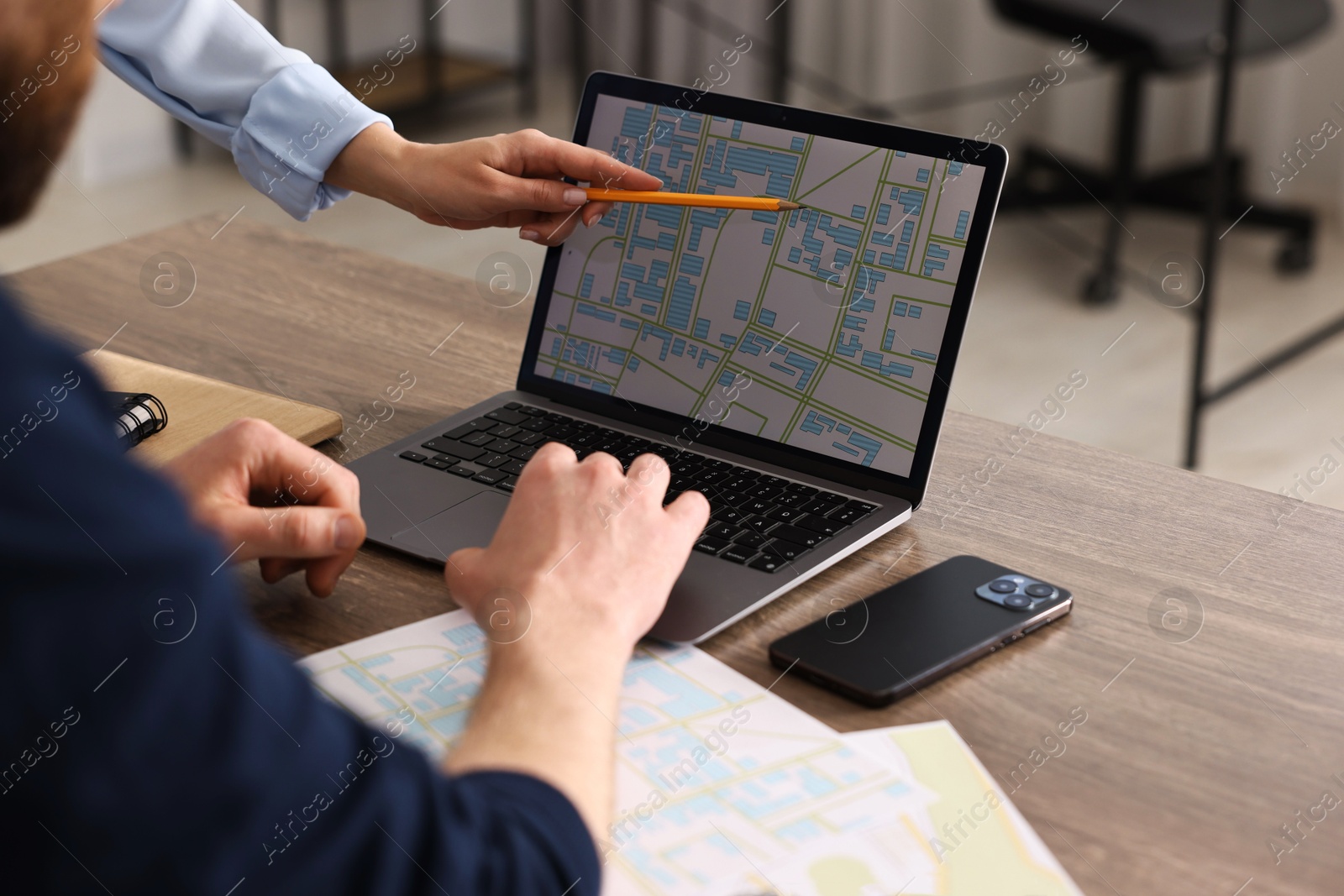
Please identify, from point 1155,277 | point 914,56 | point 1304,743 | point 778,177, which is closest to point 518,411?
point 778,177

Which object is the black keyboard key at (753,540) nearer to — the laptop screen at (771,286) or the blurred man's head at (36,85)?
the laptop screen at (771,286)

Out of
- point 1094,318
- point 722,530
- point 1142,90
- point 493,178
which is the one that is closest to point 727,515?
point 722,530

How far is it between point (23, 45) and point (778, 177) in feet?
2.15

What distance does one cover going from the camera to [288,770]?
18.5 inches

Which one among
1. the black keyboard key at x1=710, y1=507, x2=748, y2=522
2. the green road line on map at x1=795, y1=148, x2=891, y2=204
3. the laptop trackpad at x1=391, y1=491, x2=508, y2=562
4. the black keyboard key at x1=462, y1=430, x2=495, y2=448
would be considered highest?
the green road line on map at x1=795, y1=148, x2=891, y2=204

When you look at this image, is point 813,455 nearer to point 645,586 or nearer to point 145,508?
point 645,586

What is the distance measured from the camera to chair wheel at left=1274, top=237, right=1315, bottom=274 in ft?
11.6

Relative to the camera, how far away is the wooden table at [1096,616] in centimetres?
67

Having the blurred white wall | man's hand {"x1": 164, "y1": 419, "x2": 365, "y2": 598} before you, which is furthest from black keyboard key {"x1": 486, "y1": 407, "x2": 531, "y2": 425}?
the blurred white wall

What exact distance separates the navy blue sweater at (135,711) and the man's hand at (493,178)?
2.21 feet

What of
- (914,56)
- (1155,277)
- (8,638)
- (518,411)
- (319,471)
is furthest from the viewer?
(914,56)

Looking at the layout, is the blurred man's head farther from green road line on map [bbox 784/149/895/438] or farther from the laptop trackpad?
green road line on map [bbox 784/149/895/438]

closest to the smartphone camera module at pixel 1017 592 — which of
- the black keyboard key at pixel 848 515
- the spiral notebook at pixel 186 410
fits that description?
the black keyboard key at pixel 848 515

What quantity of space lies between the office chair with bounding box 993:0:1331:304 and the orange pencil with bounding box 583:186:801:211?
177 cm
